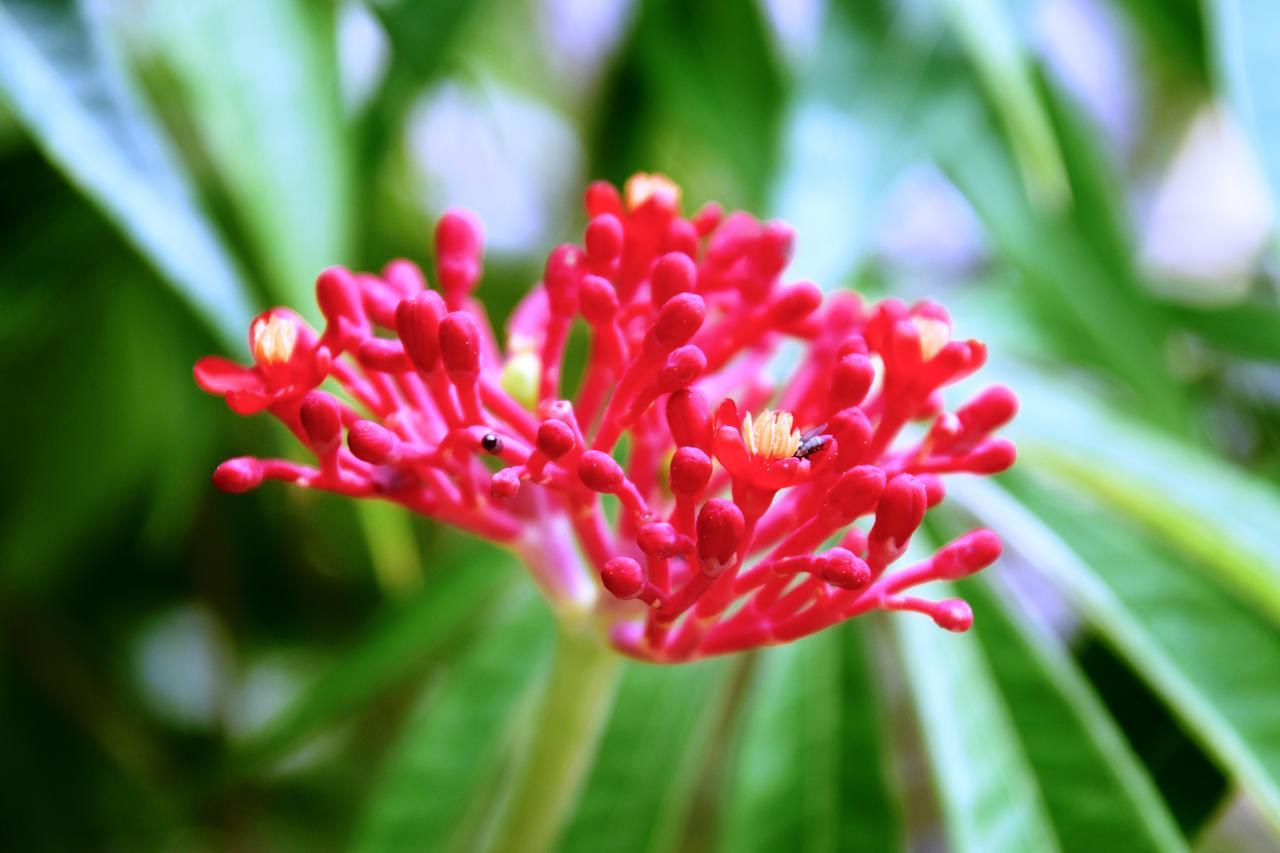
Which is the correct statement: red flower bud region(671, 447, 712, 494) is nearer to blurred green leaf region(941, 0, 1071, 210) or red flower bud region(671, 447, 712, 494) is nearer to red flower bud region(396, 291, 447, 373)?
red flower bud region(396, 291, 447, 373)

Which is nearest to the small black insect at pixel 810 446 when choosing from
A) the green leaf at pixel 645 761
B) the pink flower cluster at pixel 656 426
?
the pink flower cluster at pixel 656 426

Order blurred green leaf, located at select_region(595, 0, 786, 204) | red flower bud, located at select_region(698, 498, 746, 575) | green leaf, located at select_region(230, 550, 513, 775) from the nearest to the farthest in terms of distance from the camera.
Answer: red flower bud, located at select_region(698, 498, 746, 575)
green leaf, located at select_region(230, 550, 513, 775)
blurred green leaf, located at select_region(595, 0, 786, 204)

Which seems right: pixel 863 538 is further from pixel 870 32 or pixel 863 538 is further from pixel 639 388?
pixel 870 32

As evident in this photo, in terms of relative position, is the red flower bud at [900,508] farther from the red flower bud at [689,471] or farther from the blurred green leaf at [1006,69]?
the blurred green leaf at [1006,69]

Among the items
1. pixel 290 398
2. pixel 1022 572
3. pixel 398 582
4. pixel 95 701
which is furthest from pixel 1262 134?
pixel 95 701

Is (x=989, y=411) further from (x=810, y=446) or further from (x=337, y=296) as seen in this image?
(x=337, y=296)

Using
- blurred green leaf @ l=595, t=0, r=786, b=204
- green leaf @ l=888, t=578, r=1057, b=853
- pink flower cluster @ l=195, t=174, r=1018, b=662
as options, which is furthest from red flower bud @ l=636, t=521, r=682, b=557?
blurred green leaf @ l=595, t=0, r=786, b=204

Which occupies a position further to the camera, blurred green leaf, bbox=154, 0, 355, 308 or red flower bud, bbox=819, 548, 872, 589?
blurred green leaf, bbox=154, 0, 355, 308
